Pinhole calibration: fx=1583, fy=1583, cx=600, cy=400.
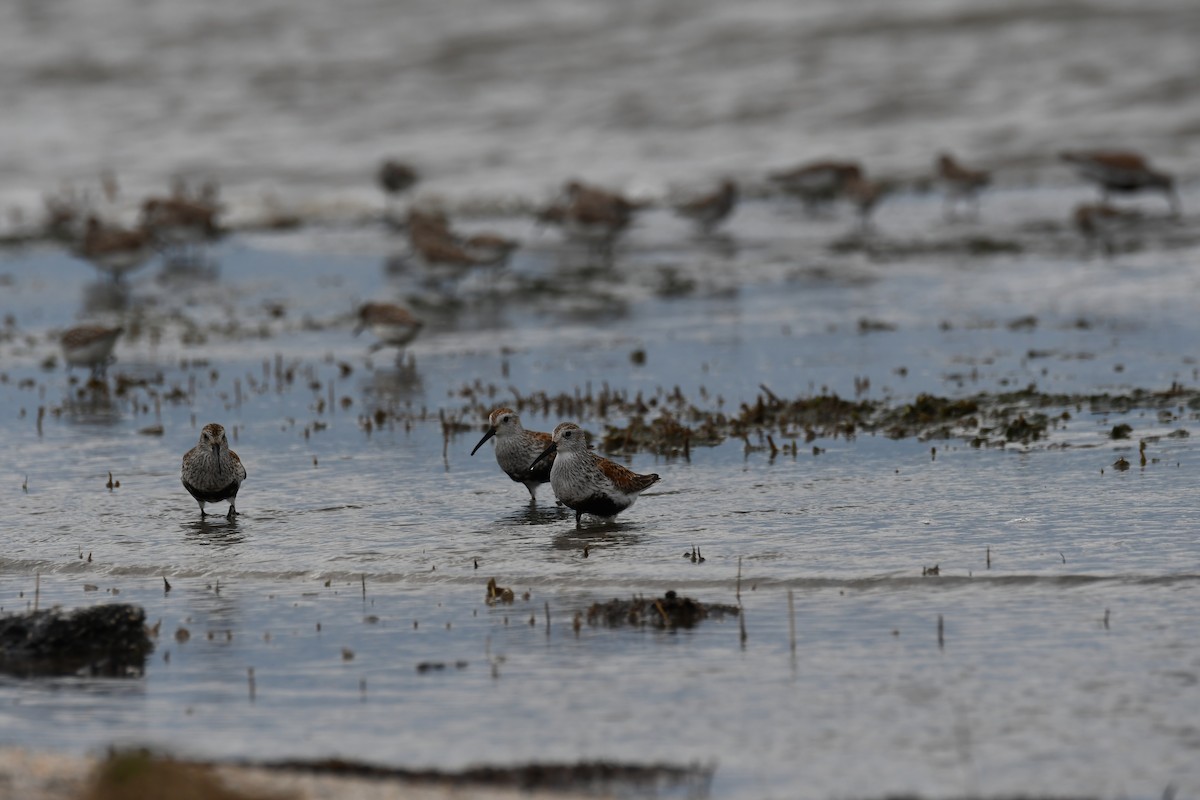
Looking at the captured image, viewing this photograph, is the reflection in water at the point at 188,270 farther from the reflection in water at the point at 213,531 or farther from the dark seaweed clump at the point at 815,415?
the reflection in water at the point at 213,531

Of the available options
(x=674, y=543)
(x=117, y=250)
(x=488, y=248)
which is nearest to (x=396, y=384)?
(x=488, y=248)

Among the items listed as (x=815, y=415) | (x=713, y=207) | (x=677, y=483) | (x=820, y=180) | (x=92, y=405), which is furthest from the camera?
(x=820, y=180)

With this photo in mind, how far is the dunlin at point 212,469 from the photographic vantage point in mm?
11781

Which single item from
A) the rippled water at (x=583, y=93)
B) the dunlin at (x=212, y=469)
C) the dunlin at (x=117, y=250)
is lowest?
the dunlin at (x=212, y=469)

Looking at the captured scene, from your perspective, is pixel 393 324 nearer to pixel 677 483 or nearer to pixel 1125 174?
pixel 677 483

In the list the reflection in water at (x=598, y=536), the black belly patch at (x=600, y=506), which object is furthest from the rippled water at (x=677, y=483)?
the black belly patch at (x=600, y=506)

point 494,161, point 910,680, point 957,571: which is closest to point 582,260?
point 494,161

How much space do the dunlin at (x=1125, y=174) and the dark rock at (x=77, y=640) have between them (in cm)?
2441

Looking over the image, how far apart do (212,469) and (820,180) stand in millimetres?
22924

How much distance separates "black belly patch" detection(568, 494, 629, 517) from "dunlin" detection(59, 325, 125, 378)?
29.0 ft

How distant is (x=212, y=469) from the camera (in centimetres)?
1180

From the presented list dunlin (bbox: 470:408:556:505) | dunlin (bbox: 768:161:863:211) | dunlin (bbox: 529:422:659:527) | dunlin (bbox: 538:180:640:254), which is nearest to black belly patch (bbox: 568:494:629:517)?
dunlin (bbox: 529:422:659:527)

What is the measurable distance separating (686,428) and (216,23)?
48.9m

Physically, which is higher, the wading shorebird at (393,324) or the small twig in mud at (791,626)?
the wading shorebird at (393,324)
